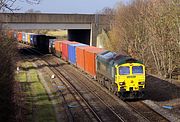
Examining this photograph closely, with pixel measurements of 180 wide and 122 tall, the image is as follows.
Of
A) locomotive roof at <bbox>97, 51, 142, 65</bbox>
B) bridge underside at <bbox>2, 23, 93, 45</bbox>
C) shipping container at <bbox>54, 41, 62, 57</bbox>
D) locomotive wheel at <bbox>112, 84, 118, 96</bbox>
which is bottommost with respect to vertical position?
locomotive wheel at <bbox>112, 84, 118, 96</bbox>

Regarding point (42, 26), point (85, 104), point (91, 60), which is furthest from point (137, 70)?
point (42, 26)

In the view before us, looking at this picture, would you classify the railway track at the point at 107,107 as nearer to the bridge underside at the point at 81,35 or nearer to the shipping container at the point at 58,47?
the shipping container at the point at 58,47

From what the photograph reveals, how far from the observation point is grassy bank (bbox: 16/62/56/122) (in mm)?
19188

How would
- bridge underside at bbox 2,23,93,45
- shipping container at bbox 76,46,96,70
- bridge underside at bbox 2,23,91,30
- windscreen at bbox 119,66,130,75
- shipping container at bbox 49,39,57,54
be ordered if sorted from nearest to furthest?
windscreen at bbox 119,66,130,75, shipping container at bbox 76,46,96,70, shipping container at bbox 49,39,57,54, bridge underside at bbox 2,23,91,30, bridge underside at bbox 2,23,93,45

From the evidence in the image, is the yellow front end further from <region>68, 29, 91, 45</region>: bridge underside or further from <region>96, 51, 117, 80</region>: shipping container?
<region>68, 29, 91, 45</region>: bridge underside

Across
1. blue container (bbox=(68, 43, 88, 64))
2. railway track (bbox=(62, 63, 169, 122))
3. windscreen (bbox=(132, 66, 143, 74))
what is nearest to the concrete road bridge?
blue container (bbox=(68, 43, 88, 64))

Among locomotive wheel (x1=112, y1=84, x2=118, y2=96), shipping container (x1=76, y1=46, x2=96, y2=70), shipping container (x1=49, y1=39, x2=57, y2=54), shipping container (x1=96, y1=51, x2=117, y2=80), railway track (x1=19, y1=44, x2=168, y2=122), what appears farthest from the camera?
shipping container (x1=49, y1=39, x2=57, y2=54)

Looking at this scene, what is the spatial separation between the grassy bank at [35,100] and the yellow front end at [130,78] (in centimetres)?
468

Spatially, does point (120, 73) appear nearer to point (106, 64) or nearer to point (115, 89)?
point (115, 89)

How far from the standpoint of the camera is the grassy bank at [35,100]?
19188 millimetres

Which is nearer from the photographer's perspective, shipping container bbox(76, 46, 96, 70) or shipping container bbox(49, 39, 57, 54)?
shipping container bbox(76, 46, 96, 70)

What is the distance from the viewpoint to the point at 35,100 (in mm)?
23938

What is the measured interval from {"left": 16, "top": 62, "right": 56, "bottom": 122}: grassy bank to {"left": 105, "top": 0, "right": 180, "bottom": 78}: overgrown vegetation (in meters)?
12.5

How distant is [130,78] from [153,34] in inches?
538
